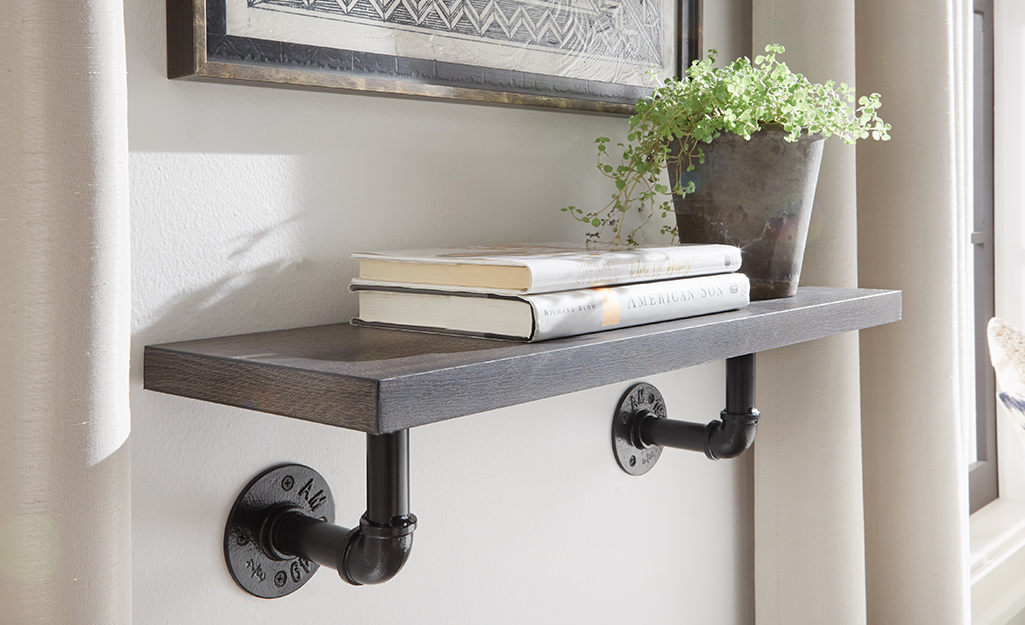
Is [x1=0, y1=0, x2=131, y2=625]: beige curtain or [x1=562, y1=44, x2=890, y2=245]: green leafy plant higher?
[x1=562, y1=44, x2=890, y2=245]: green leafy plant

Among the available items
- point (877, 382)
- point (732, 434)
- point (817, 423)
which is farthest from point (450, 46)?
point (877, 382)

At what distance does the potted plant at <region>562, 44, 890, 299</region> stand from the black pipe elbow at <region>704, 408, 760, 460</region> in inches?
5.4

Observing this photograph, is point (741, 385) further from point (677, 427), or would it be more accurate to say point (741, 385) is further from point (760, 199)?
point (760, 199)

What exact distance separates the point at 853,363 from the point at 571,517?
396 millimetres

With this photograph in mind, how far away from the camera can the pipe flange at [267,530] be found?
0.63 m

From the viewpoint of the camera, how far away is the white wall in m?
0.59

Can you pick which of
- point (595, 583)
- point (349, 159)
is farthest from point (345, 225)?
point (595, 583)

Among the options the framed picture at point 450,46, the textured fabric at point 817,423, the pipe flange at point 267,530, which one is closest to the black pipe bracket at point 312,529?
the pipe flange at point 267,530

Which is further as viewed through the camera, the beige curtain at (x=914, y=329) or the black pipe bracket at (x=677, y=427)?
the beige curtain at (x=914, y=329)

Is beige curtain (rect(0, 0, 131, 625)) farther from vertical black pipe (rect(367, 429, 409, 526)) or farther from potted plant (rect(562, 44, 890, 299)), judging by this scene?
potted plant (rect(562, 44, 890, 299))

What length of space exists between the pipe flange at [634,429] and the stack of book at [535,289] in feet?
0.94

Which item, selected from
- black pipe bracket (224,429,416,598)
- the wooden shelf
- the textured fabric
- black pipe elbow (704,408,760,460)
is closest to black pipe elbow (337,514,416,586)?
black pipe bracket (224,429,416,598)

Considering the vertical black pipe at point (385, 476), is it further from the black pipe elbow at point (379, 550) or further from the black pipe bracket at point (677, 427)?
the black pipe bracket at point (677, 427)

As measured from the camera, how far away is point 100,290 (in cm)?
42
